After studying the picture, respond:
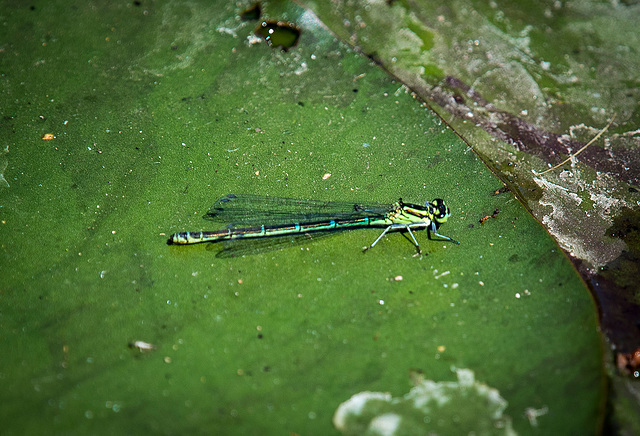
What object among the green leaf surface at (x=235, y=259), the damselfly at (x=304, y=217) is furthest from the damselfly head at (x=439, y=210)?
the green leaf surface at (x=235, y=259)

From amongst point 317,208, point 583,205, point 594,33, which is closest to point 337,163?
point 317,208

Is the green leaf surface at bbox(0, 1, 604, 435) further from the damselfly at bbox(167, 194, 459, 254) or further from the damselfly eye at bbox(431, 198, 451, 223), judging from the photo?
the damselfly eye at bbox(431, 198, 451, 223)

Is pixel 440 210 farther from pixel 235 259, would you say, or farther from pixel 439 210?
pixel 235 259

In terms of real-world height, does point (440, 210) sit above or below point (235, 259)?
above

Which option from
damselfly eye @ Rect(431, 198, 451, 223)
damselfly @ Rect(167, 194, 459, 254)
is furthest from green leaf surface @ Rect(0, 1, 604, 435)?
damselfly eye @ Rect(431, 198, 451, 223)

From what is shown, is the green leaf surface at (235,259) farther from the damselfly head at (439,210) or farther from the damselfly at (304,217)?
the damselfly head at (439,210)

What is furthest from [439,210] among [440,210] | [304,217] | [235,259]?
[235,259]
